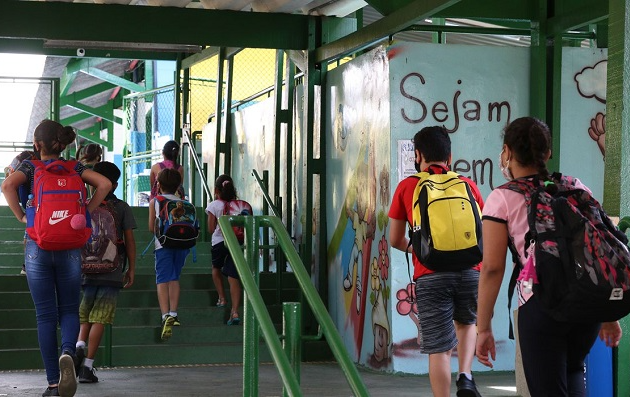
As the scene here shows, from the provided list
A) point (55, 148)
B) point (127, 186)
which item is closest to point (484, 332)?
point (55, 148)

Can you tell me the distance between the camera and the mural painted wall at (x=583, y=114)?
31.8 ft

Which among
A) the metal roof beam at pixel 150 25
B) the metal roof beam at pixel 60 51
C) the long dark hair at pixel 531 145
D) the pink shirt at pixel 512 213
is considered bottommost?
the pink shirt at pixel 512 213

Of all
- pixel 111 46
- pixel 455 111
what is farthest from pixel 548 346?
pixel 111 46

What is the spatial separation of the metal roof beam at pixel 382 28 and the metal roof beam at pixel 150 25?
465mm

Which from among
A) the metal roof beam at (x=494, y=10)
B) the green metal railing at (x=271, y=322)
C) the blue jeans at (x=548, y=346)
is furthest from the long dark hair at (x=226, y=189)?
the blue jeans at (x=548, y=346)

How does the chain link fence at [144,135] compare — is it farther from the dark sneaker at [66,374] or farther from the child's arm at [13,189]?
the dark sneaker at [66,374]

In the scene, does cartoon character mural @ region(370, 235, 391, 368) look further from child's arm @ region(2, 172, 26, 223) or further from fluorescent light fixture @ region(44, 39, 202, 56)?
fluorescent light fixture @ region(44, 39, 202, 56)

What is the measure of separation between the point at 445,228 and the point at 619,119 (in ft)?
3.35

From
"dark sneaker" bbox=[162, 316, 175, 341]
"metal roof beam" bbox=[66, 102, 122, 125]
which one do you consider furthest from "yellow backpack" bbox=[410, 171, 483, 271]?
"metal roof beam" bbox=[66, 102, 122, 125]

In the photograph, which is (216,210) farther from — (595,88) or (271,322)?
(271,322)

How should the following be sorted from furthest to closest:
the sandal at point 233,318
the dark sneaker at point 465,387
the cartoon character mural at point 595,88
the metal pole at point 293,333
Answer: the sandal at point 233,318, the cartoon character mural at point 595,88, the dark sneaker at point 465,387, the metal pole at point 293,333

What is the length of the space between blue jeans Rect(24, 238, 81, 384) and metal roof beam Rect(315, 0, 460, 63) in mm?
3277

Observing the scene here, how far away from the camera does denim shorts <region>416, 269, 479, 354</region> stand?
5.82m

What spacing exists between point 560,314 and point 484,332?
1.51ft
